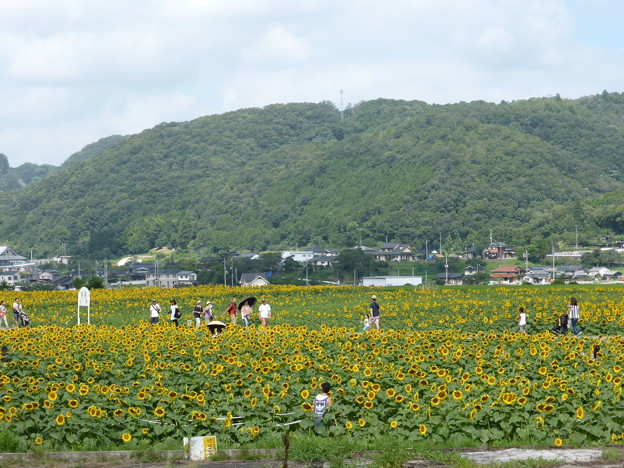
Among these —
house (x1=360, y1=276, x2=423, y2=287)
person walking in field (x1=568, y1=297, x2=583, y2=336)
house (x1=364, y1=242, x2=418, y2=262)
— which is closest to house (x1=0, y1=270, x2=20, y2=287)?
house (x1=364, y1=242, x2=418, y2=262)

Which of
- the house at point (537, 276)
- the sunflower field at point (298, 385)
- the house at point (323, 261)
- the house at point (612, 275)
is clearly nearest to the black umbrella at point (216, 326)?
the sunflower field at point (298, 385)

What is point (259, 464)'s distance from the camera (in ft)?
45.1

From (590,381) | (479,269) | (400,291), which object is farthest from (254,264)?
(590,381)

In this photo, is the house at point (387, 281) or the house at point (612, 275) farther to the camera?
the house at point (612, 275)

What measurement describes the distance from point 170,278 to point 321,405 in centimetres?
11514

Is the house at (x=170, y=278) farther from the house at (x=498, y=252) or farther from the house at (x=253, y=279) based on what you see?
the house at (x=498, y=252)

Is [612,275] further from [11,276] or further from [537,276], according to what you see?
[11,276]

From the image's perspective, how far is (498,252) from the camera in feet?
452

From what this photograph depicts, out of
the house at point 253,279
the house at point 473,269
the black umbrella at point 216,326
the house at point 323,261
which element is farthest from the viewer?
the house at point 323,261

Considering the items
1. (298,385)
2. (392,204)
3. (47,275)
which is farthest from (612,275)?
(298,385)

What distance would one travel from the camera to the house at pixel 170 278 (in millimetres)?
126125

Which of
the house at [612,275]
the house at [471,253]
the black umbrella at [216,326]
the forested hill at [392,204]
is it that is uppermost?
the forested hill at [392,204]

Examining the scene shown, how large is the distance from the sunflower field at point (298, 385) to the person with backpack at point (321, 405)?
0.13m

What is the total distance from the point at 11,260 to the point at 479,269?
254ft
